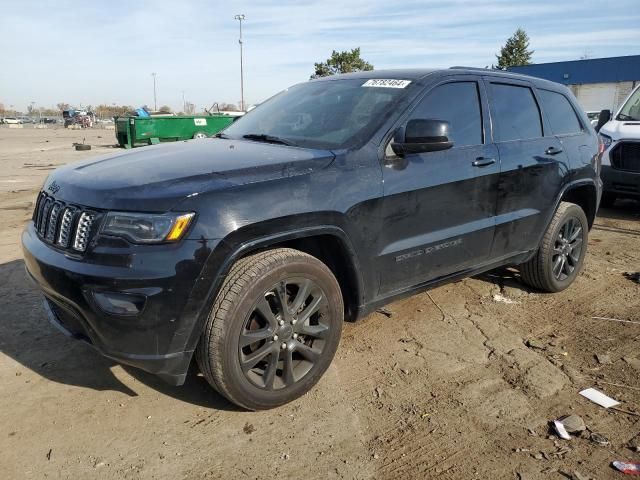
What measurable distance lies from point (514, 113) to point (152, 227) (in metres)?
3.02

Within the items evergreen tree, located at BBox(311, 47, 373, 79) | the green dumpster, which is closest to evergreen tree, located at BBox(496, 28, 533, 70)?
evergreen tree, located at BBox(311, 47, 373, 79)

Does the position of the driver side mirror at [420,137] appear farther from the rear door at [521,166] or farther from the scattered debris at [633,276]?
the scattered debris at [633,276]

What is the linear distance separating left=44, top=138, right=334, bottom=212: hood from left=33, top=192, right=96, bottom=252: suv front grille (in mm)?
53

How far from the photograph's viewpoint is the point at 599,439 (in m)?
2.70

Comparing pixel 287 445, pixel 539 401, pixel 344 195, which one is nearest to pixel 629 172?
Result: pixel 539 401

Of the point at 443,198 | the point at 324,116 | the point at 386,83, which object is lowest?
the point at 443,198

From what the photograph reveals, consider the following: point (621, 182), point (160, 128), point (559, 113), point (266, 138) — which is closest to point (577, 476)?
point (266, 138)

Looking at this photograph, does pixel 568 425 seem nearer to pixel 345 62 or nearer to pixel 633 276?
pixel 633 276

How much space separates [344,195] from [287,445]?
134 cm

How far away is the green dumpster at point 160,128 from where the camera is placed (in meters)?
18.6

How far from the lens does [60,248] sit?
2707 millimetres

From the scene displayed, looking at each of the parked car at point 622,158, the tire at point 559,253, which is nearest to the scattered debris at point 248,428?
the tire at point 559,253

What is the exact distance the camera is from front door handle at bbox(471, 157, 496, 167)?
371cm

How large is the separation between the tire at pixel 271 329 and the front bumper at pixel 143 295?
16 cm
